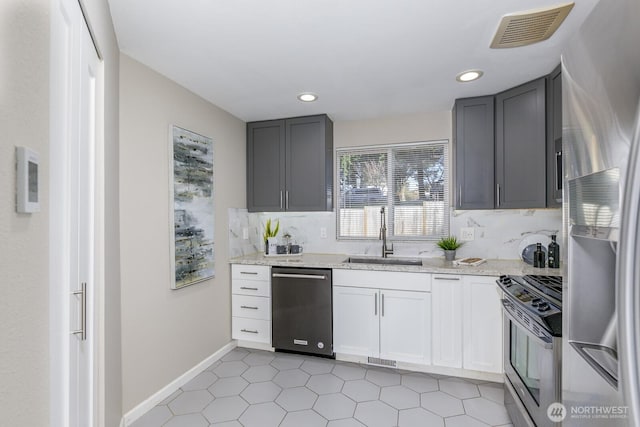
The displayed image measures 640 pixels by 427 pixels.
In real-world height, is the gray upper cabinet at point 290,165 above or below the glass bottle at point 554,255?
above

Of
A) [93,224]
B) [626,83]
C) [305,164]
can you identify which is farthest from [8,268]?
[305,164]

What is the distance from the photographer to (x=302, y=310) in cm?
294

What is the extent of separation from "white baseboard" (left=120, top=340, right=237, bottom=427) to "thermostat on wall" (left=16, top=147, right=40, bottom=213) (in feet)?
6.39

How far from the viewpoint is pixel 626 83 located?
23.9 inches

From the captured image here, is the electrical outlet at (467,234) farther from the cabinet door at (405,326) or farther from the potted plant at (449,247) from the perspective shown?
the cabinet door at (405,326)

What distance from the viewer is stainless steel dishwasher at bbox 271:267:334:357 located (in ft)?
9.44

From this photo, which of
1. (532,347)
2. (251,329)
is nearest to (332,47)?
(532,347)

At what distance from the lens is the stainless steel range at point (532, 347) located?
54.5 inches

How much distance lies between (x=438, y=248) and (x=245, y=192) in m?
2.19

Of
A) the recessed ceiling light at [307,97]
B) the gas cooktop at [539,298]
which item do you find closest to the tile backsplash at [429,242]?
the gas cooktop at [539,298]

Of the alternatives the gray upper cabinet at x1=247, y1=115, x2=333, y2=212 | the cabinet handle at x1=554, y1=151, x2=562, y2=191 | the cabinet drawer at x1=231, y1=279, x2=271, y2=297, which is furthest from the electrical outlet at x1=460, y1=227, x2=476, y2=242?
the cabinet drawer at x1=231, y1=279, x2=271, y2=297

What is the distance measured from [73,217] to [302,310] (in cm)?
216

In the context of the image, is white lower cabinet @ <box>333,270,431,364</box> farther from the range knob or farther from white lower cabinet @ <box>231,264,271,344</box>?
the range knob

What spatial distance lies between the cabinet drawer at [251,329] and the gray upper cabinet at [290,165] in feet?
3.91
